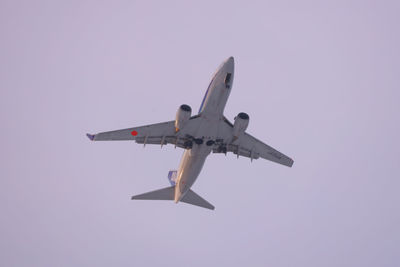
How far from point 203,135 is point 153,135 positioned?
182 inches

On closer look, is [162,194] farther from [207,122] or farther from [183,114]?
[183,114]

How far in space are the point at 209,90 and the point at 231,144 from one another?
6.72 metres

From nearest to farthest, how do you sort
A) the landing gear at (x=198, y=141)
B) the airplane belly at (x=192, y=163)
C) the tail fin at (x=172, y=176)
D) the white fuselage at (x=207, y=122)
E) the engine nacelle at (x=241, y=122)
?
1. the white fuselage at (x=207, y=122)
2. the engine nacelle at (x=241, y=122)
3. the landing gear at (x=198, y=141)
4. the airplane belly at (x=192, y=163)
5. the tail fin at (x=172, y=176)

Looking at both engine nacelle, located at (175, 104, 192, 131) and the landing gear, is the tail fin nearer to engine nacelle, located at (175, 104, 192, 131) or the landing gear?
the landing gear

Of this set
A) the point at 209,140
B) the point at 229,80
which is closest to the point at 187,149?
the point at 209,140

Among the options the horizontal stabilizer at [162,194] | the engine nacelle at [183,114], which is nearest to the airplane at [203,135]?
the engine nacelle at [183,114]

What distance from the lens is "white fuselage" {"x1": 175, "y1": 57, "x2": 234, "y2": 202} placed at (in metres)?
39.3

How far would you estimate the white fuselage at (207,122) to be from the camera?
1548 inches

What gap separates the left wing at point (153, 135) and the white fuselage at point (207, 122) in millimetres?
1084

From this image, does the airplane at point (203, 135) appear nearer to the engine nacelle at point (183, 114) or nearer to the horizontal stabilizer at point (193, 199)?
the engine nacelle at point (183, 114)

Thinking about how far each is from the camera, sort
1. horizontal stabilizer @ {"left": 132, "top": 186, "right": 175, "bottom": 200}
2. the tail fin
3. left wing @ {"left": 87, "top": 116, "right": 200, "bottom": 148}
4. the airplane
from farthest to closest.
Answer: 1. horizontal stabilizer @ {"left": 132, "top": 186, "right": 175, "bottom": 200}
2. the tail fin
3. left wing @ {"left": 87, "top": 116, "right": 200, "bottom": 148}
4. the airplane

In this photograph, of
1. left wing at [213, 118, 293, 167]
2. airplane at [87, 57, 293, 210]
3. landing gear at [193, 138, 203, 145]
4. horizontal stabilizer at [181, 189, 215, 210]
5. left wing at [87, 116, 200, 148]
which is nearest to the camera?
airplane at [87, 57, 293, 210]

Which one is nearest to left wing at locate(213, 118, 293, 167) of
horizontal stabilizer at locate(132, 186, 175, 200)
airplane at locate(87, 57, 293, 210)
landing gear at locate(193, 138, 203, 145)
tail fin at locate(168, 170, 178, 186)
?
airplane at locate(87, 57, 293, 210)

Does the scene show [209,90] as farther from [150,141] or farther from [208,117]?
[150,141]
